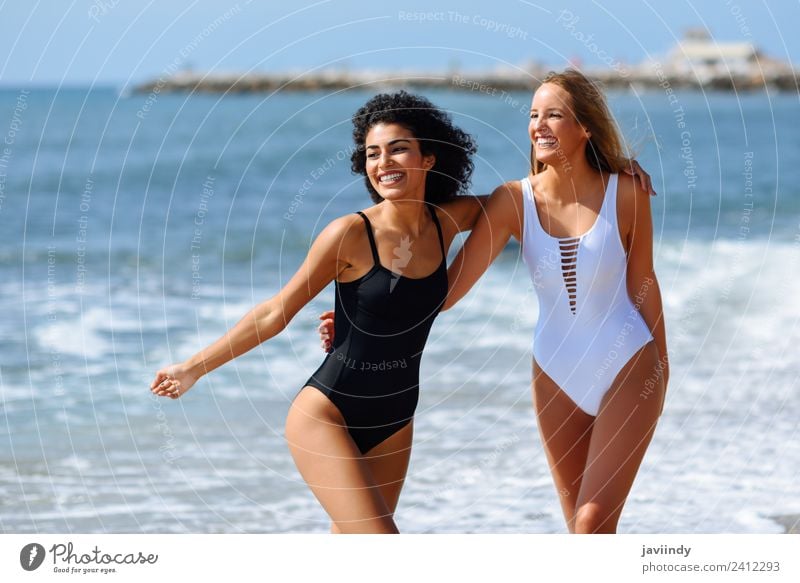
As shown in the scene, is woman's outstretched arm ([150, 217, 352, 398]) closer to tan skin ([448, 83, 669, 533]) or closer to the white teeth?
the white teeth

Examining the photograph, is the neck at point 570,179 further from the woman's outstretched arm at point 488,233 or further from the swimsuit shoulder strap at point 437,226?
the swimsuit shoulder strap at point 437,226

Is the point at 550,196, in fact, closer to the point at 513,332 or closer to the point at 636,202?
the point at 636,202

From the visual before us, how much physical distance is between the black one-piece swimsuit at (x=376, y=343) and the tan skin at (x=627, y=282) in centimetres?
34

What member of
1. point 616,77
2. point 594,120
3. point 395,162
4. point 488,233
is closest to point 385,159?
point 395,162

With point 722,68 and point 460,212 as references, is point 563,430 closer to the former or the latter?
point 460,212

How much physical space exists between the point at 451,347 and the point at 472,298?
9.38 ft

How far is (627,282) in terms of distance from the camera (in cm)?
540

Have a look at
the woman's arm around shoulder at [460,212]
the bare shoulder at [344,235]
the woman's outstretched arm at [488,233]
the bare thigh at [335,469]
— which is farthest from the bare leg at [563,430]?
the bare shoulder at [344,235]

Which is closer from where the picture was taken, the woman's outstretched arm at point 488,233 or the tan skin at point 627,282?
the tan skin at point 627,282

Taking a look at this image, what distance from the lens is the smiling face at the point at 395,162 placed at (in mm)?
5039

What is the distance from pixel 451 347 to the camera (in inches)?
506

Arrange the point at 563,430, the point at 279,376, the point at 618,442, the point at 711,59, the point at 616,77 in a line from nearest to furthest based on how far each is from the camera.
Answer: the point at 618,442 → the point at 563,430 → the point at 279,376 → the point at 616,77 → the point at 711,59

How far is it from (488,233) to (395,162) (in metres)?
0.61

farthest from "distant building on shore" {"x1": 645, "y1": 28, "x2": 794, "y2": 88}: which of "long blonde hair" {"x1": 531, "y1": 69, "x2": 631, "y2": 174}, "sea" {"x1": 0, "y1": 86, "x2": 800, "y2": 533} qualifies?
"long blonde hair" {"x1": 531, "y1": 69, "x2": 631, "y2": 174}
